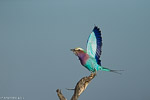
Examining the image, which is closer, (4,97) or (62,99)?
(62,99)

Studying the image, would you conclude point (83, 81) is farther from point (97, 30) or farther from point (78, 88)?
point (97, 30)

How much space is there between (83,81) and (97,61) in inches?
6.5

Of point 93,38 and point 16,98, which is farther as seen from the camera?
point 16,98

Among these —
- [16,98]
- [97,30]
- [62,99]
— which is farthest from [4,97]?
[97,30]

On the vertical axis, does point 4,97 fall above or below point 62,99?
below

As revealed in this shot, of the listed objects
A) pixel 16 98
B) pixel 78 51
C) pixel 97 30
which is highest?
pixel 97 30

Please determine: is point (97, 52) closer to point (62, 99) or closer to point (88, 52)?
point (88, 52)

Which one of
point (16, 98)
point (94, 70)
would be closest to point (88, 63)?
point (94, 70)

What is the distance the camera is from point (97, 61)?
155 centimetres

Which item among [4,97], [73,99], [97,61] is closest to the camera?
[73,99]

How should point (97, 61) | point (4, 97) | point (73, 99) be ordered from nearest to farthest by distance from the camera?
point (73, 99)
point (97, 61)
point (4, 97)

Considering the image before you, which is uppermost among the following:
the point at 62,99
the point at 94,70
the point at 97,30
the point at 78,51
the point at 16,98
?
the point at 97,30

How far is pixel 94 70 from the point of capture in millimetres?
1501

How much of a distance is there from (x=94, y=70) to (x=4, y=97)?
3.53 feet
